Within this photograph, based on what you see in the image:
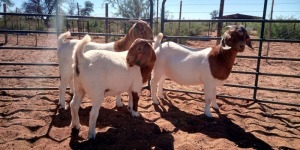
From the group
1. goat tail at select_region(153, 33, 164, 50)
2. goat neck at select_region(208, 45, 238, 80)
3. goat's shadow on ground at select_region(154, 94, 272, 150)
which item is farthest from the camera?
Answer: goat tail at select_region(153, 33, 164, 50)

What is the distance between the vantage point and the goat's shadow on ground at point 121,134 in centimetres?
388

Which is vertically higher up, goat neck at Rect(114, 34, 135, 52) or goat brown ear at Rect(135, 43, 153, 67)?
goat neck at Rect(114, 34, 135, 52)

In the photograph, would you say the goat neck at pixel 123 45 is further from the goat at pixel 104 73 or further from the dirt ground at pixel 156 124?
the dirt ground at pixel 156 124

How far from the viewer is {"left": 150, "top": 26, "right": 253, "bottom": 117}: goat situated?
15.9 feet

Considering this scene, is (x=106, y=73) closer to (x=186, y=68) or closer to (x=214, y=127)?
(x=186, y=68)

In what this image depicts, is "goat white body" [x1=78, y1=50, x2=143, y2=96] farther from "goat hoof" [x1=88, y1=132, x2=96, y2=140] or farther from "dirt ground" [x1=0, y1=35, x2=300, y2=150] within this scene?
"dirt ground" [x1=0, y1=35, x2=300, y2=150]

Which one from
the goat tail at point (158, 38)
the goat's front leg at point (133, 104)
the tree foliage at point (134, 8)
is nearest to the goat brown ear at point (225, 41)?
the goat tail at point (158, 38)

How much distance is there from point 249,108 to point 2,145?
16.6 feet

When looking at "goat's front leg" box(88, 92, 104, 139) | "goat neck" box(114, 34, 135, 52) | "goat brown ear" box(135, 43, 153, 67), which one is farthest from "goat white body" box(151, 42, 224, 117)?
"goat's front leg" box(88, 92, 104, 139)

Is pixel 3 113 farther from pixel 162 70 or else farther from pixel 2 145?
pixel 162 70

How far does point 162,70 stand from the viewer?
231 inches

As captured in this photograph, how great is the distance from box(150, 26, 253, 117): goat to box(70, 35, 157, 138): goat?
0.98 m

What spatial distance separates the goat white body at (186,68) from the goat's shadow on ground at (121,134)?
128cm

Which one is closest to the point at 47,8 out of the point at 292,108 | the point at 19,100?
the point at 19,100
